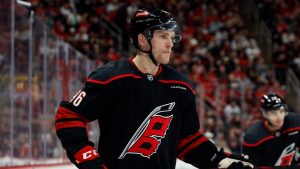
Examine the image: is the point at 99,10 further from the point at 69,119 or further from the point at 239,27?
the point at 69,119

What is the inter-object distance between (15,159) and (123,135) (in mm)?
3797

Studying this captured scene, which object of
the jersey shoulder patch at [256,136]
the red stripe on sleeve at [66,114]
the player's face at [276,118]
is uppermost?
the red stripe on sleeve at [66,114]

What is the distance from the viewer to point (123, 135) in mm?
3350

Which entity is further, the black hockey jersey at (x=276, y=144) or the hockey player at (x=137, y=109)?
the black hockey jersey at (x=276, y=144)

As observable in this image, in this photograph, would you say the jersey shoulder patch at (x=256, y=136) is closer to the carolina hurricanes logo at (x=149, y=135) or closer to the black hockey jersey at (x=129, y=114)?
the black hockey jersey at (x=129, y=114)

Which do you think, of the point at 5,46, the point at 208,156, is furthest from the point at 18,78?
the point at 208,156

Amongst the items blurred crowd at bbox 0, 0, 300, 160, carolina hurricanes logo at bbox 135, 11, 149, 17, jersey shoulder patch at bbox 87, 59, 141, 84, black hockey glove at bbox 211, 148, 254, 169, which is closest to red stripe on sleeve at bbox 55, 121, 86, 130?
jersey shoulder patch at bbox 87, 59, 141, 84

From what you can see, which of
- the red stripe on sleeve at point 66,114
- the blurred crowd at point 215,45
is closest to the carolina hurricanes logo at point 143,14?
the red stripe on sleeve at point 66,114

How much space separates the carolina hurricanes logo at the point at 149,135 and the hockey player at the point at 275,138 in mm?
2770

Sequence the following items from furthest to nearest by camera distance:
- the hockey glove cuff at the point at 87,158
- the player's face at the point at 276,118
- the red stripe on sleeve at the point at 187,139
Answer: the player's face at the point at 276,118
the red stripe on sleeve at the point at 187,139
the hockey glove cuff at the point at 87,158

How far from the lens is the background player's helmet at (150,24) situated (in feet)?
11.3

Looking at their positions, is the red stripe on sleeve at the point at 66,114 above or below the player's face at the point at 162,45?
below

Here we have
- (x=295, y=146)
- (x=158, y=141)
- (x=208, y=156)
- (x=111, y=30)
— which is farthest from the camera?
(x=111, y=30)

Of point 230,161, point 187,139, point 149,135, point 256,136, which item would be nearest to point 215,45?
point 256,136
